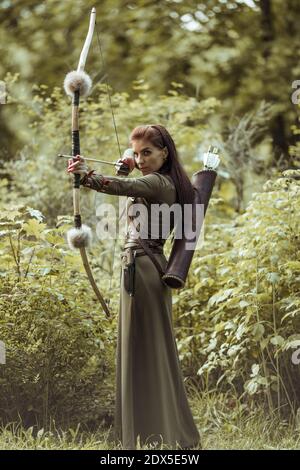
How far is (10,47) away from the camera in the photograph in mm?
11148

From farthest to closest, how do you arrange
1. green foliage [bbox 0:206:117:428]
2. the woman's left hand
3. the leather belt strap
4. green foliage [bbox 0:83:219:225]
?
green foliage [bbox 0:83:219:225] → green foliage [bbox 0:206:117:428] → the leather belt strap → the woman's left hand

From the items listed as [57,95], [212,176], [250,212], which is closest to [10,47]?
[57,95]

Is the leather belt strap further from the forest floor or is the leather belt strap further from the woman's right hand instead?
the forest floor

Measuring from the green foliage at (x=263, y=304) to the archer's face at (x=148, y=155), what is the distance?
107 centimetres

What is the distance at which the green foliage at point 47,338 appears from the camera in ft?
15.6

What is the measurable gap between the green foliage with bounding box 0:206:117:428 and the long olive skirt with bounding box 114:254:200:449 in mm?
847

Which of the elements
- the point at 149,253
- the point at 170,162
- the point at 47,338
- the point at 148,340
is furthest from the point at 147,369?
the point at 170,162

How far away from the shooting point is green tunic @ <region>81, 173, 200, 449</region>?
3.96 m

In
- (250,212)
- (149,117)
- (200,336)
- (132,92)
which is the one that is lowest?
(200,336)

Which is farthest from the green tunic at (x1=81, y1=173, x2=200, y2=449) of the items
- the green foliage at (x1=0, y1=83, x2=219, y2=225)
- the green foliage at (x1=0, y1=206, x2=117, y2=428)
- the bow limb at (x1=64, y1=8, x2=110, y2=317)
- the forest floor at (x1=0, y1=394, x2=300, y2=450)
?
the green foliage at (x1=0, y1=83, x2=219, y2=225)

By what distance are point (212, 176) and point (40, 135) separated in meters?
5.78

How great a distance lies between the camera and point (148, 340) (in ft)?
13.1

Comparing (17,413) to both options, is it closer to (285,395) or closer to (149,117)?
(285,395)

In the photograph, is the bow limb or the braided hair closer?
the bow limb
